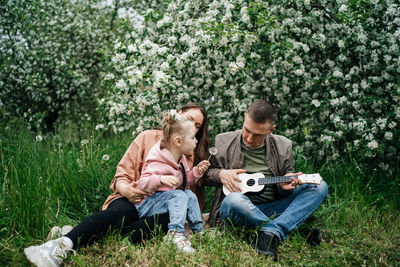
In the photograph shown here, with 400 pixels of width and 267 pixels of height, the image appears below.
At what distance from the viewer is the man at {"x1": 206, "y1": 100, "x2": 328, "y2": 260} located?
10.3 feet

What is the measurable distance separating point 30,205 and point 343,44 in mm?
3560

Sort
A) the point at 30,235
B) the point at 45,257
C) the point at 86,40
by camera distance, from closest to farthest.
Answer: the point at 45,257, the point at 30,235, the point at 86,40

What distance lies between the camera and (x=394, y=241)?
336 cm

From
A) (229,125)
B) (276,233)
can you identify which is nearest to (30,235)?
(276,233)

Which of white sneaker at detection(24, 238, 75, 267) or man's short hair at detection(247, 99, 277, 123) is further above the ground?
man's short hair at detection(247, 99, 277, 123)

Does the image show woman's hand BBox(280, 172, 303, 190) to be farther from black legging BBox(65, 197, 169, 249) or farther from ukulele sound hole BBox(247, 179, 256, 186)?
black legging BBox(65, 197, 169, 249)

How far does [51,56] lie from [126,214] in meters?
4.32

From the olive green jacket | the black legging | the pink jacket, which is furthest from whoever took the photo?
the olive green jacket

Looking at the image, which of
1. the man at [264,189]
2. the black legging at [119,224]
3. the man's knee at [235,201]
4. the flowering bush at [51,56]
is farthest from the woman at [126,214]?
the flowering bush at [51,56]

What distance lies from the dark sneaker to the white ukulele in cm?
41

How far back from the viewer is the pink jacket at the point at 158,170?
3.03m

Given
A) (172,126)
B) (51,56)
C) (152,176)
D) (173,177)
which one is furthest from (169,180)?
(51,56)

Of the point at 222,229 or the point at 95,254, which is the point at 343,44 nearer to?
the point at 222,229

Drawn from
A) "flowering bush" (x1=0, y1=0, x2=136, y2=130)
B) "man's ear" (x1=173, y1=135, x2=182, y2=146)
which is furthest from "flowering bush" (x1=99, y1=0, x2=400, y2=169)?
"flowering bush" (x1=0, y1=0, x2=136, y2=130)
